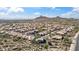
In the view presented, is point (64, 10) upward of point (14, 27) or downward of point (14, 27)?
upward

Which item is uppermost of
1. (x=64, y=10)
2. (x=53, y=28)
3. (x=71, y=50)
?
(x=64, y=10)

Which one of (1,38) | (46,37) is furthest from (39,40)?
(1,38)

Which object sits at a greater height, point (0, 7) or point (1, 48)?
point (0, 7)
